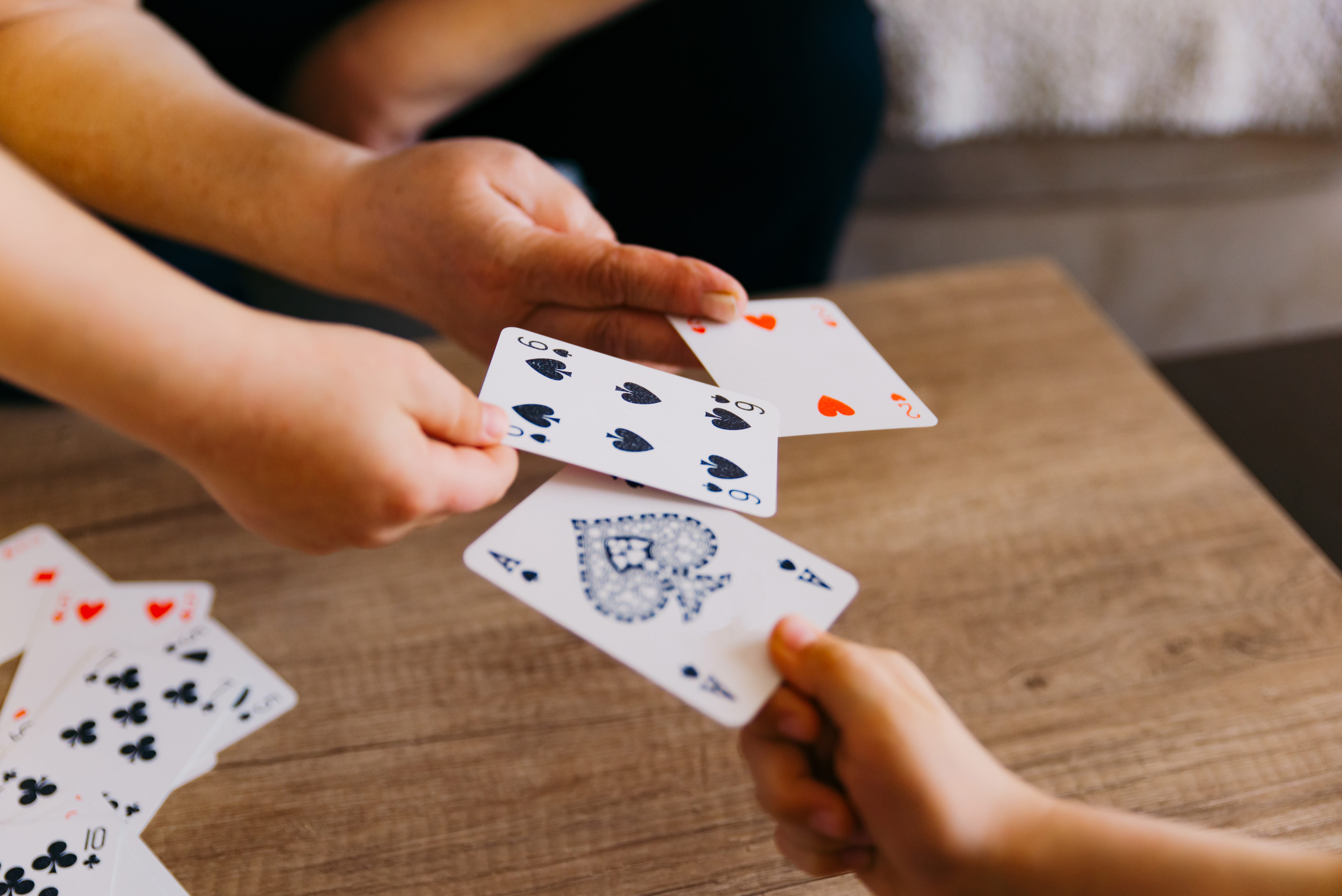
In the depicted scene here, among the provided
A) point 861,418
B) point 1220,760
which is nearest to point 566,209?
point 861,418

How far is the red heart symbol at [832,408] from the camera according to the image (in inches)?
24.0

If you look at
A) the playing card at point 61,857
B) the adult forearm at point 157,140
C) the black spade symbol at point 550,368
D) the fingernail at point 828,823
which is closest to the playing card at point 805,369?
the black spade symbol at point 550,368

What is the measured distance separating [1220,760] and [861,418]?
1.13ft

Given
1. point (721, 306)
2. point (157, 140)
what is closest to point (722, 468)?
point (721, 306)

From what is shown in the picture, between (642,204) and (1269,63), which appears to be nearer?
(642,204)

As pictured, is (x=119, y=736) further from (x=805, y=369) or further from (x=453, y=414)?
(x=805, y=369)

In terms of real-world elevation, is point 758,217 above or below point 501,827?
above

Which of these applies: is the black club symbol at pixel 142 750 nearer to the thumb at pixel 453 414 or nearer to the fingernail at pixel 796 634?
the thumb at pixel 453 414

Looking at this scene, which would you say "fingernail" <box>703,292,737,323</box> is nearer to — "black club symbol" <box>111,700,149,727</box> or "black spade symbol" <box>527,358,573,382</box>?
"black spade symbol" <box>527,358,573,382</box>

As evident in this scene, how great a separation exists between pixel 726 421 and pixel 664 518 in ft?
0.25

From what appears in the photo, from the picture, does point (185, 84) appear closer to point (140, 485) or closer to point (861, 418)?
point (140, 485)

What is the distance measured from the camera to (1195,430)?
888 millimetres

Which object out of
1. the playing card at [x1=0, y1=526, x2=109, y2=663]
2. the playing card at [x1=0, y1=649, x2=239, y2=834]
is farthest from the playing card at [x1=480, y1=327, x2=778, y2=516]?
the playing card at [x1=0, y1=526, x2=109, y2=663]

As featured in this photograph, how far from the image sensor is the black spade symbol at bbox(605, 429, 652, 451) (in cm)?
55
